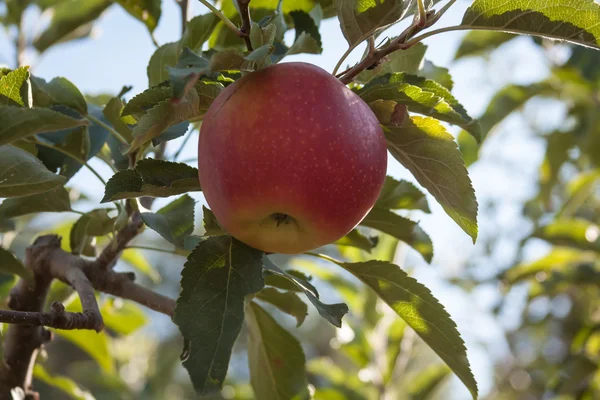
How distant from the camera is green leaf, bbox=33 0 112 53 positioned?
179 cm

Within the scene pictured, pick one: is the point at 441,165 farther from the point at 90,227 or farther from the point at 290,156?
the point at 90,227

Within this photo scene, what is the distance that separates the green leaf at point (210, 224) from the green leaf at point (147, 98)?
16 centimetres

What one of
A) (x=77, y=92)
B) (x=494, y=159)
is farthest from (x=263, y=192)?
(x=494, y=159)

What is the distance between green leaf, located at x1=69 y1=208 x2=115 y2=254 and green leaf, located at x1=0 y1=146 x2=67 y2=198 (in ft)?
0.68

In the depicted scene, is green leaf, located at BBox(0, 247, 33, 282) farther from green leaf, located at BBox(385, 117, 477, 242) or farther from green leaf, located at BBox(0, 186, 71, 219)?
green leaf, located at BBox(385, 117, 477, 242)

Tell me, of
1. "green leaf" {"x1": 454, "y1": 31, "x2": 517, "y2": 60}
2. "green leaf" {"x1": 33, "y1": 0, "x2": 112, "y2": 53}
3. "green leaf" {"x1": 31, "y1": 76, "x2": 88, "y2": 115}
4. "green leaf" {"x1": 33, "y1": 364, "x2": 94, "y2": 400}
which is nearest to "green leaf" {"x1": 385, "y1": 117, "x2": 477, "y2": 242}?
"green leaf" {"x1": 31, "y1": 76, "x2": 88, "y2": 115}

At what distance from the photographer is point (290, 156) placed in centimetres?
71

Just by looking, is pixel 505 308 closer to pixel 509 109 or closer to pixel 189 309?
pixel 509 109

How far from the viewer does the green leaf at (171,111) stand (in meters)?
0.74

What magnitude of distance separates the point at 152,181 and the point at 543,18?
553 millimetres

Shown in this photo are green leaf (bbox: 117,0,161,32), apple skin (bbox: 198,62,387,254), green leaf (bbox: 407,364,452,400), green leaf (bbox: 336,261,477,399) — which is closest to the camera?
apple skin (bbox: 198,62,387,254)

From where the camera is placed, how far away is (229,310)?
2.47ft

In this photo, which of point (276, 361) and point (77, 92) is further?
point (276, 361)

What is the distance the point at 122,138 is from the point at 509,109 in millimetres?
1514
